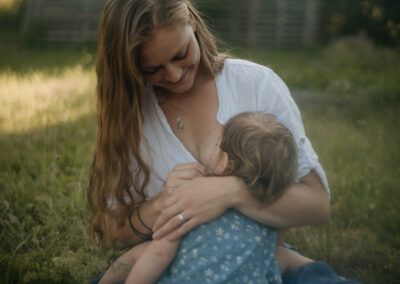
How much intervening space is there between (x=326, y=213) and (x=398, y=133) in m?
1.30

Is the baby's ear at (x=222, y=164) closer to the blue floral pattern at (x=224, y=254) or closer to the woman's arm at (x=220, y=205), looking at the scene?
the woman's arm at (x=220, y=205)

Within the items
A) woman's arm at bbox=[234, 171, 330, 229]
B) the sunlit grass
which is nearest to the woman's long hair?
woman's arm at bbox=[234, 171, 330, 229]

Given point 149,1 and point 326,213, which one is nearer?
point 149,1

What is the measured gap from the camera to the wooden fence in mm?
10969

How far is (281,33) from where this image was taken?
Answer: 37.2 feet

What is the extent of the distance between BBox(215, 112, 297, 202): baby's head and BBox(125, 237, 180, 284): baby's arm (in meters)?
0.41

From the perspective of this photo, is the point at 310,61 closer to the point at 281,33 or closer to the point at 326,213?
the point at 281,33

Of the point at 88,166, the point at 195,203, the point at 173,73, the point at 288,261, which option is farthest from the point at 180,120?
the point at 88,166

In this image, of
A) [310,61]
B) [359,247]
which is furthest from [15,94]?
[310,61]

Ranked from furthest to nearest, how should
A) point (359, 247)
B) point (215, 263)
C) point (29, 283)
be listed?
point (359, 247), point (29, 283), point (215, 263)

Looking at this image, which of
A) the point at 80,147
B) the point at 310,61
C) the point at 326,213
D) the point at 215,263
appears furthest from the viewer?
the point at 310,61

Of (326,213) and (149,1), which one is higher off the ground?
A: (149,1)

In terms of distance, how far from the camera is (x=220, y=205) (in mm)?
1584

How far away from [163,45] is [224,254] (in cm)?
90
